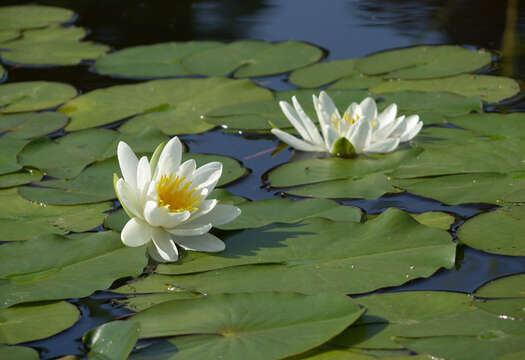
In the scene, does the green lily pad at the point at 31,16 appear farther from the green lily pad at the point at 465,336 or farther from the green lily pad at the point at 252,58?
the green lily pad at the point at 465,336

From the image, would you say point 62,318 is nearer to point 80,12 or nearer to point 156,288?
point 156,288

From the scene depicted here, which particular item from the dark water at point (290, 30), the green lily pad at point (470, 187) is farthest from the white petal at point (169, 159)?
the green lily pad at point (470, 187)

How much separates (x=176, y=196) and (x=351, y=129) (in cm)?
97

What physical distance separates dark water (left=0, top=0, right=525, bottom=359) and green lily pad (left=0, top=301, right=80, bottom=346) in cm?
95

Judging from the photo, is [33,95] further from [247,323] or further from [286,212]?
[247,323]

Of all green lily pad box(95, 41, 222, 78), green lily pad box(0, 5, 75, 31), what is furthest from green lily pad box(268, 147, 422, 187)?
green lily pad box(0, 5, 75, 31)

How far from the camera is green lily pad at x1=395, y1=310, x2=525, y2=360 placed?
1565 millimetres

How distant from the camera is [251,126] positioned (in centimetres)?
330

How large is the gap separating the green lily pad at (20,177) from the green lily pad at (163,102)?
572 mm

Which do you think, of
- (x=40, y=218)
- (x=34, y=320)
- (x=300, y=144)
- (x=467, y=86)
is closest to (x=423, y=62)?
(x=467, y=86)

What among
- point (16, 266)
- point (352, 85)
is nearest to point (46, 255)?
point (16, 266)

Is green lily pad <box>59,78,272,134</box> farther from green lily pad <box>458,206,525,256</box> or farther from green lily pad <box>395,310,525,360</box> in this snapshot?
green lily pad <box>395,310,525,360</box>

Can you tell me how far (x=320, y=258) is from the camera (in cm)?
206

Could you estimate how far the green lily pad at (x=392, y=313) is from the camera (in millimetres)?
1688
